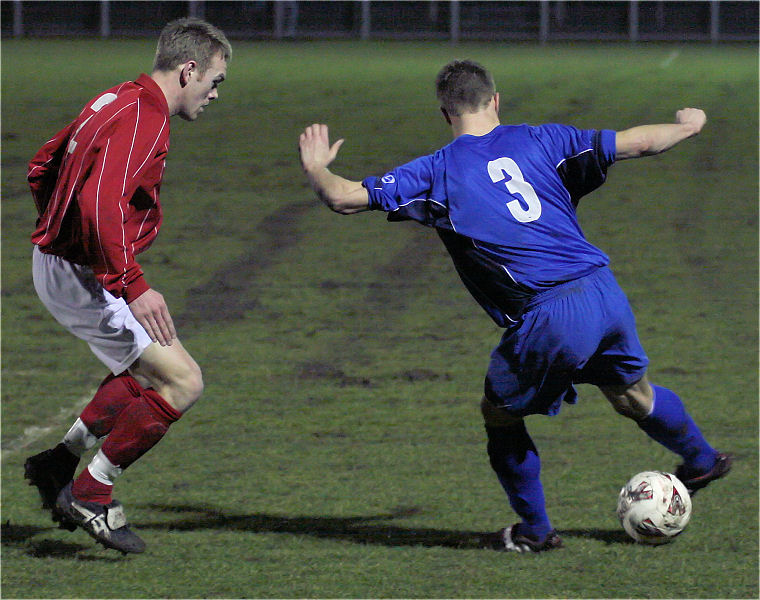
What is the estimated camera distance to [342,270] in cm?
1045

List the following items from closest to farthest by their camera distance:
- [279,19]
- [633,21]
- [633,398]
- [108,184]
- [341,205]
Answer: [108,184], [341,205], [633,398], [279,19], [633,21]

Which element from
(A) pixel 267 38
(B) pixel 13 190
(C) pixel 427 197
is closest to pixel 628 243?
(B) pixel 13 190

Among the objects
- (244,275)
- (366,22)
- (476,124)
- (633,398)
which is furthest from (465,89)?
(366,22)

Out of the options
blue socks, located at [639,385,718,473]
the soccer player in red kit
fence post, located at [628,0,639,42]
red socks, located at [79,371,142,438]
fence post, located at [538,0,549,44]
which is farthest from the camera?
fence post, located at [628,0,639,42]

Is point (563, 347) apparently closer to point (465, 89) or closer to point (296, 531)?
point (465, 89)

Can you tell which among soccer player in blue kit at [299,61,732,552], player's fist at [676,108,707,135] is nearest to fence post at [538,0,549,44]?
player's fist at [676,108,707,135]

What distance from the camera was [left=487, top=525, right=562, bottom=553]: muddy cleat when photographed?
15.7ft

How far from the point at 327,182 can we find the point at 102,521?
149cm

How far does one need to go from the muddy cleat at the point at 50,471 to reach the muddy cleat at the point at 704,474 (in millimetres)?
2486

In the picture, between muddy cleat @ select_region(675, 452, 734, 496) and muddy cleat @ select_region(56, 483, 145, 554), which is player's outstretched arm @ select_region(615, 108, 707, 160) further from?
muddy cleat @ select_region(56, 483, 145, 554)

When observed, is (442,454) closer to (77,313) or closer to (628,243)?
(77,313)

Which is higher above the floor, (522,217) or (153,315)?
(522,217)

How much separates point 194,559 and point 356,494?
1037mm

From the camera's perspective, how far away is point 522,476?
477cm
